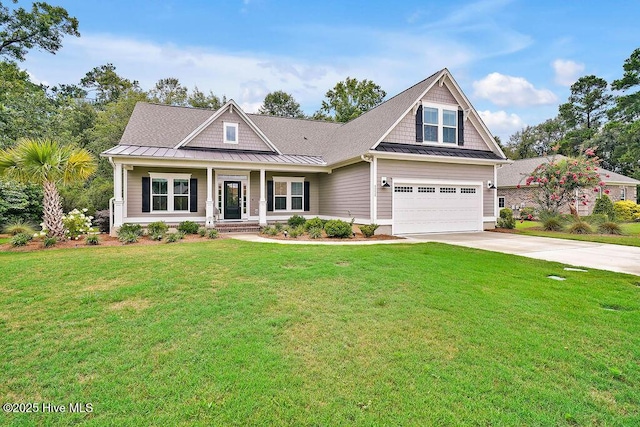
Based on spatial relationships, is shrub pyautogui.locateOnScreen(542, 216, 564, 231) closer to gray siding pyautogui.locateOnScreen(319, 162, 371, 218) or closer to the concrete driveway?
the concrete driveway

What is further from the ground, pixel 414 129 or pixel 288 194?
pixel 414 129

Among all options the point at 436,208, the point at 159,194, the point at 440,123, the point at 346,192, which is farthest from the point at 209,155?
the point at 440,123

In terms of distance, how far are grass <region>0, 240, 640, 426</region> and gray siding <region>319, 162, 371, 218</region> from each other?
7.53 meters

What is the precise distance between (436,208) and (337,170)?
4816mm

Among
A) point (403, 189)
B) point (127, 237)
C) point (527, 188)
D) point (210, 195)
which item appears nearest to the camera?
point (127, 237)

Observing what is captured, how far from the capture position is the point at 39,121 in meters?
20.8

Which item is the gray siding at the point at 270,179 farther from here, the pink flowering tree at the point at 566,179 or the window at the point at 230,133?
the pink flowering tree at the point at 566,179

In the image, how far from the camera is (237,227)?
13.9 metres

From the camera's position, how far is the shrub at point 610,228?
46.5 feet

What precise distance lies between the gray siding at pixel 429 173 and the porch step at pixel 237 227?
5.31 metres

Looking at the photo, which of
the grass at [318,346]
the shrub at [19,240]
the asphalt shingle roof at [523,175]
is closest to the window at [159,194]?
the shrub at [19,240]

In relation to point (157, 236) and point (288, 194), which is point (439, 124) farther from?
point (157, 236)

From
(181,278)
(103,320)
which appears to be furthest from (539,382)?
(181,278)

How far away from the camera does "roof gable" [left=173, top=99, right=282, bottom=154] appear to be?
49.2 feet
